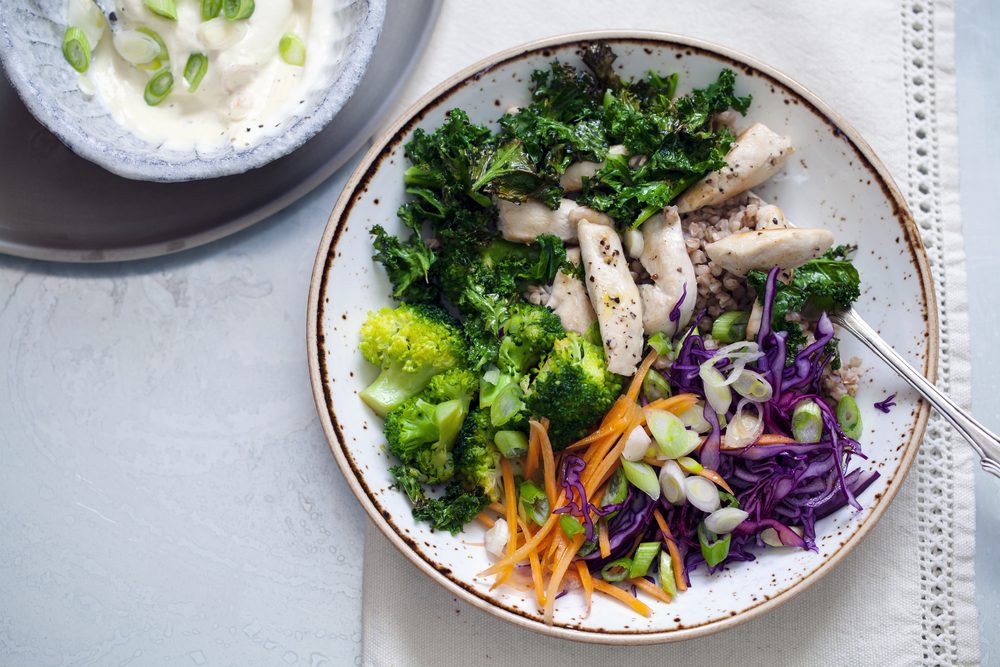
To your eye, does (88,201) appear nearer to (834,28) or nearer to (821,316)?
(821,316)

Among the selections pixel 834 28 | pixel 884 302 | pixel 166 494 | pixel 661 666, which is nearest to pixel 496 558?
pixel 661 666

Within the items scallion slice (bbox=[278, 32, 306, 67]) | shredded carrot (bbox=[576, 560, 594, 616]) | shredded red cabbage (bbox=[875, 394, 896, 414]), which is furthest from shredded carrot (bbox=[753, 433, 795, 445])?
scallion slice (bbox=[278, 32, 306, 67])

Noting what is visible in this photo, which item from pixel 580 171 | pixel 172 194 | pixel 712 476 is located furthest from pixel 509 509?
pixel 172 194

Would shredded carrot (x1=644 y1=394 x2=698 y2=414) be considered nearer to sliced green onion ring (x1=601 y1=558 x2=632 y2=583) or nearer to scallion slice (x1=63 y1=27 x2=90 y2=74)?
sliced green onion ring (x1=601 y1=558 x2=632 y2=583)

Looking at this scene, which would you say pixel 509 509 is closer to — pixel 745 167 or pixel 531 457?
pixel 531 457

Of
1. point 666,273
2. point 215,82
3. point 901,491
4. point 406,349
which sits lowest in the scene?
point 406,349

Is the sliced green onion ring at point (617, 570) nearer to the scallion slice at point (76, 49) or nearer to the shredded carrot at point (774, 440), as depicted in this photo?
the shredded carrot at point (774, 440)
